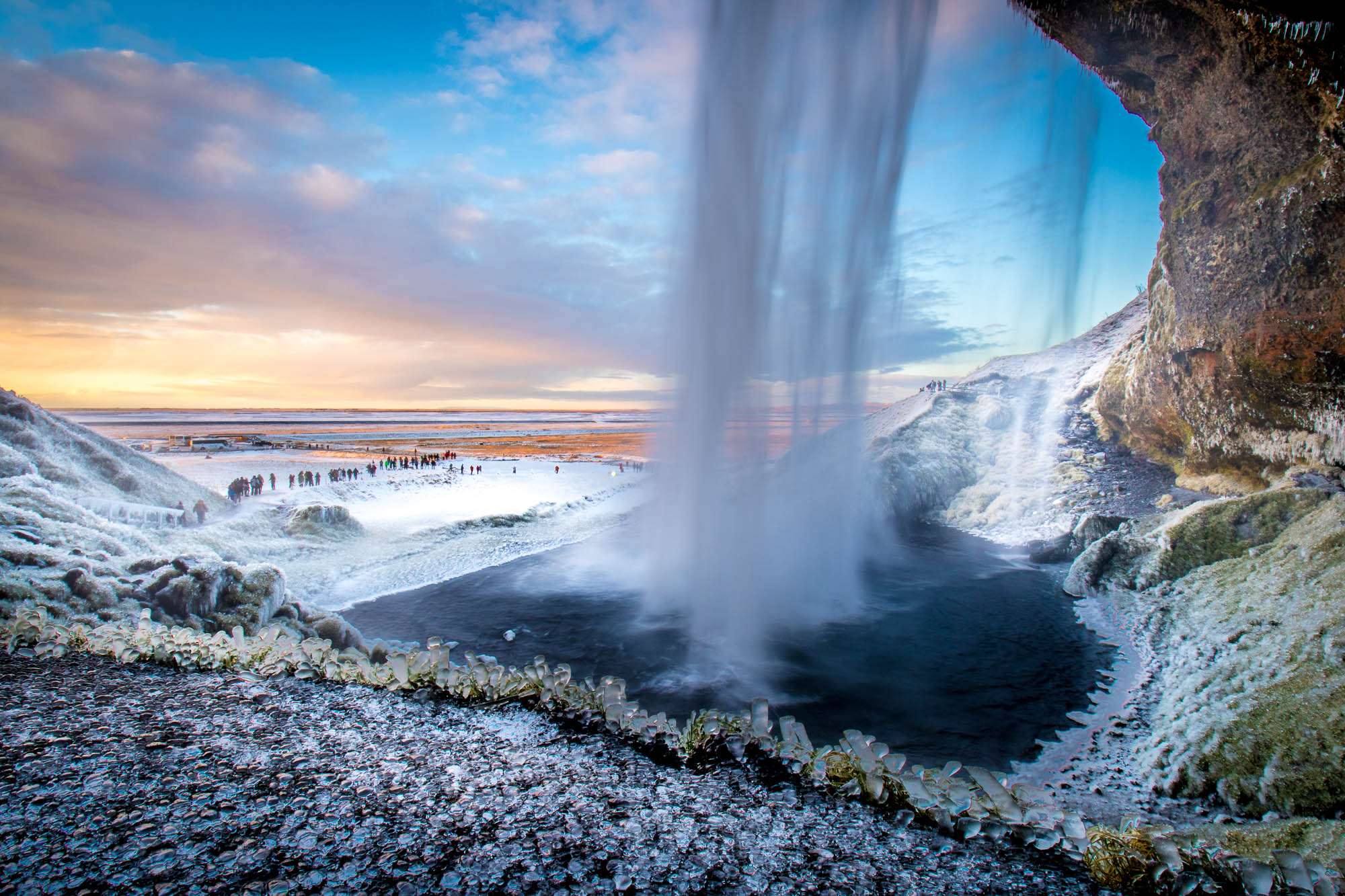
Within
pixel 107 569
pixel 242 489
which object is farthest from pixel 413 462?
pixel 107 569

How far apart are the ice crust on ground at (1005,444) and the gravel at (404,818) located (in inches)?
828

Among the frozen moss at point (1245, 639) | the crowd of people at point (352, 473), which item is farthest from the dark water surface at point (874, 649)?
the crowd of people at point (352, 473)

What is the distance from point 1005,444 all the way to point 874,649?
21887mm

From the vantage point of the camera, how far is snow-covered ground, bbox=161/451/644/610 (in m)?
16.5

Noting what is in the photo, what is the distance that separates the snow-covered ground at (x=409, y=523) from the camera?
16.5 meters

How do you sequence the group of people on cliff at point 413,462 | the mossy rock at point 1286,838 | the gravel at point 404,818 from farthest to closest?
the group of people on cliff at point 413,462, the mossy rock at point 1286,838, the gravel at point 404,818

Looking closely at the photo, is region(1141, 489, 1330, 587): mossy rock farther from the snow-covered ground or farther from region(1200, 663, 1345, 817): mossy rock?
the snow-covered ground

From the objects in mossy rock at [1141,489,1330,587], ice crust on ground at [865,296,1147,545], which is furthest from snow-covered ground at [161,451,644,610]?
mossy rock at [1141,489,1330,587]

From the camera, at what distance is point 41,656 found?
253 inches

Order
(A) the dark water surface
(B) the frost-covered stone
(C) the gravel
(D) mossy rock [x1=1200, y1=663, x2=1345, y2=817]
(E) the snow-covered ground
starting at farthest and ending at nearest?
1. (B) the frost-covered stone
2. (E) the snow-covered ground
3. (A) the dark water surface
4. (D) mossy rock [x1=1200, y1=663, x2=1345, y2=817]
5. (C) the gravel

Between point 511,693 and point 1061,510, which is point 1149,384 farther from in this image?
point 511,693

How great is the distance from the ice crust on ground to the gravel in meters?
21.0

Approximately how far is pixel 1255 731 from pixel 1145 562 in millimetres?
8394

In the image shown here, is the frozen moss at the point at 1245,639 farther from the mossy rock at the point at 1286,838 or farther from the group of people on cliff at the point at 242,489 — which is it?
the group of people on cliff at the point at 242,489
